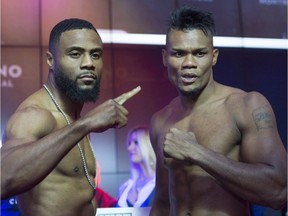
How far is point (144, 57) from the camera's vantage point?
3.60m

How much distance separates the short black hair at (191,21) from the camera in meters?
1.59

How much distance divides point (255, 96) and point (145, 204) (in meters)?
1.37

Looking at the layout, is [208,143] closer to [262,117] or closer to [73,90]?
[262,117]

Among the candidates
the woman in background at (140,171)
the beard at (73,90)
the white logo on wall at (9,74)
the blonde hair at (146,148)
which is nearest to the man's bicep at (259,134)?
the beard at (73,90)

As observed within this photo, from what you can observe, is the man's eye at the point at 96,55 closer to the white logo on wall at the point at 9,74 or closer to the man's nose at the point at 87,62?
the man's nose at the point at 87,62

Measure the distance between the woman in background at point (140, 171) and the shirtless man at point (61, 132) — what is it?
1.34 m

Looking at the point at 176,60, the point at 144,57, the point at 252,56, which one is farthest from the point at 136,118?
the point at 176,60

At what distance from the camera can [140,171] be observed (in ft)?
10.3

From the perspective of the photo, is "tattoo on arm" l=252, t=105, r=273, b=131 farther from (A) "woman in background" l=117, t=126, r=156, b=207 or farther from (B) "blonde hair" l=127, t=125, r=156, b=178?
(B) "blonde hair" l=127, t=125, r=156, b=178

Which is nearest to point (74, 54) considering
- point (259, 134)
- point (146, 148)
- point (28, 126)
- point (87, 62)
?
point (87, 62)

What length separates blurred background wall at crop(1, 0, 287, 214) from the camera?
3.43 metres

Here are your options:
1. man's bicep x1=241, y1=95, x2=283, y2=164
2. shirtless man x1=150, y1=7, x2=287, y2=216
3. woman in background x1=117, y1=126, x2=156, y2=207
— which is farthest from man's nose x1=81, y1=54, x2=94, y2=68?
woman in background x1=117, y1=126, x2=156, y2=207

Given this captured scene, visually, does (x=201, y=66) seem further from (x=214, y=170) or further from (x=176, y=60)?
(x=214, y=170)

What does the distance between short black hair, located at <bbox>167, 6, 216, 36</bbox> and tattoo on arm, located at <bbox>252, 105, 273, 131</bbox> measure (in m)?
0.30
